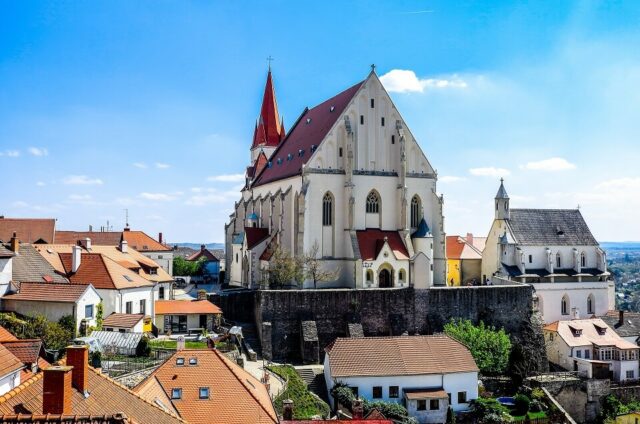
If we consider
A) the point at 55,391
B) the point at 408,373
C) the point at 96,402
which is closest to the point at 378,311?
the point at 408,373

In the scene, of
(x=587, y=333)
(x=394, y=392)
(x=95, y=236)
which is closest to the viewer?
(x=394, y=392)

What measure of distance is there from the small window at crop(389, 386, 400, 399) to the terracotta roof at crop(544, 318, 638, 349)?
2179cm

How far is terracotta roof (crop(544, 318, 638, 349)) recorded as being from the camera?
5719cm

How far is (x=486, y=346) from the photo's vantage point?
1972 inches

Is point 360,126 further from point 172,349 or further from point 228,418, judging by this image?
point 228,418

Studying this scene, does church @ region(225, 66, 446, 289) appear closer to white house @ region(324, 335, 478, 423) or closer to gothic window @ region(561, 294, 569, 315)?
white house @ region(324, 335, 478, 423)

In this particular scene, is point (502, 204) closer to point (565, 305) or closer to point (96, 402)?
point (565, 305)

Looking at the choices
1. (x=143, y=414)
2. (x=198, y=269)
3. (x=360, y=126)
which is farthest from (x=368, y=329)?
(x=198, y=269)

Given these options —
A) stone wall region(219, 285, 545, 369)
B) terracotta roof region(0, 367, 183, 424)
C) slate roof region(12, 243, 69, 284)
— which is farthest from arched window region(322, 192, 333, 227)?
terracotta roof region(0, 367, 183, 424)

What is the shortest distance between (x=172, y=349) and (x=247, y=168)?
152 ft

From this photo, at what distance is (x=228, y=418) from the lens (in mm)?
24828

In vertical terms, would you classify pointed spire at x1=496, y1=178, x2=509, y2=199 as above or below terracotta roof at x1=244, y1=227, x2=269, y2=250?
above

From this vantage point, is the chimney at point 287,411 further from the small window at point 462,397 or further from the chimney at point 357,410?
the small window at point 462,397

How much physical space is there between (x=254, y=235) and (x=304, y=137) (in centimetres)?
1092
